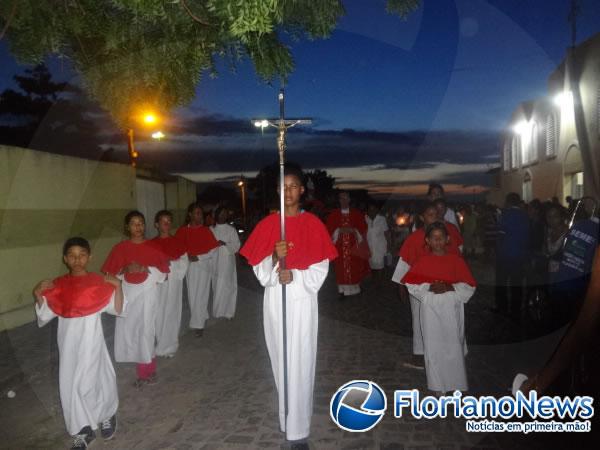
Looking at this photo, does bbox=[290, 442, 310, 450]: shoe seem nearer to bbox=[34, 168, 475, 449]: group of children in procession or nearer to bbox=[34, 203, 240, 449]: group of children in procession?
bbox=[34, 168, 475, 449]: group of children in procession

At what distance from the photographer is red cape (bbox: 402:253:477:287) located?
5004mm

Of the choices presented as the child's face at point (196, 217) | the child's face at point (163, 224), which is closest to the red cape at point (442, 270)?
the child's face at point (163, 224)

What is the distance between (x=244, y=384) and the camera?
561cm

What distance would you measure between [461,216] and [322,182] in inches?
1826

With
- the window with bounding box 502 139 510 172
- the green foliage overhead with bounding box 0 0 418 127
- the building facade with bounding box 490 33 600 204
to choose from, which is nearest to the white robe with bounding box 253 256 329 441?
the green foliage overhead with bounding box 0 0 418 127

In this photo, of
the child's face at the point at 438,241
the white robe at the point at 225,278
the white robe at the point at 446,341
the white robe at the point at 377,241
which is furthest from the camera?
the white robe at the point at 377,241

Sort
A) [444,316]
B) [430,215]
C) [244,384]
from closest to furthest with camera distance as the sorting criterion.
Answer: [444,316], [244,384], [430,215]

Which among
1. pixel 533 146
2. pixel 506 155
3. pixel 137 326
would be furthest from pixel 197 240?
pixel 506 155

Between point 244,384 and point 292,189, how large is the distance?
2476mm

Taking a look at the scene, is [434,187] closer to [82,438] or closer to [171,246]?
[171,246]

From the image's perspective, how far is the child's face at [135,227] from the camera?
5.70m

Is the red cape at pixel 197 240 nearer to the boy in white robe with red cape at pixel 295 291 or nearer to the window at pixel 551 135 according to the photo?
the boy in white robe with red cape at pixel 295 291

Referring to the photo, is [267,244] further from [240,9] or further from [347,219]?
[347,219]

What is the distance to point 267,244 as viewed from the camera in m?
4.36
